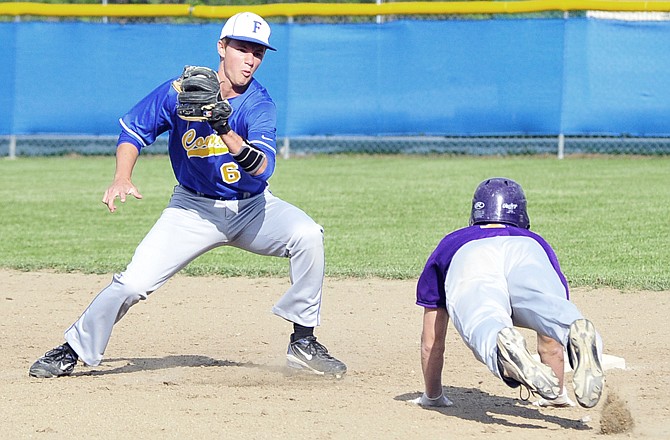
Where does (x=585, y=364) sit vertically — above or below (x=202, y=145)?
below

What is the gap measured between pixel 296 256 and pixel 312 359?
535mm

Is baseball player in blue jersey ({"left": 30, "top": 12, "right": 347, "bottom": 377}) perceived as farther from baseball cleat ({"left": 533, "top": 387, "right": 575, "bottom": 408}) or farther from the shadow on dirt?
baseball cleat ({"left": 533, "top": 387, "right": 575, "bottom": 408})

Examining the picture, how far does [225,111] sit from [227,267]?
13.4 feet

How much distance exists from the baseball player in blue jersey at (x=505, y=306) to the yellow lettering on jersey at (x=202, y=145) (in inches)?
54.1

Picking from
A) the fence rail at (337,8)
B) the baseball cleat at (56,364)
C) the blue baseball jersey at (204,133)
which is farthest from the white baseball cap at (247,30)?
the fence rail at (337,8)

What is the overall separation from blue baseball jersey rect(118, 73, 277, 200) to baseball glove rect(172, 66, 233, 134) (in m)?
0.38

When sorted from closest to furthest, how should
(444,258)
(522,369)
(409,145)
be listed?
1. (522,369)
2. (444,258)
3. (409,145)

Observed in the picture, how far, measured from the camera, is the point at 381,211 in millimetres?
11766

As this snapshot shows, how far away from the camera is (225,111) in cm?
494

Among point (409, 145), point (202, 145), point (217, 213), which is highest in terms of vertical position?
point (202, 145)

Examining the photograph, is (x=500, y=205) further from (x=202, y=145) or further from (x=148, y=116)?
(x=148, y=116)

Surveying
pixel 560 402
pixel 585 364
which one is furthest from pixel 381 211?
pixel 585 364

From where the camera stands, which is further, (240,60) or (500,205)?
(240,60)

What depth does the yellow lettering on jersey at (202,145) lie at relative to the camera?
5.45m
